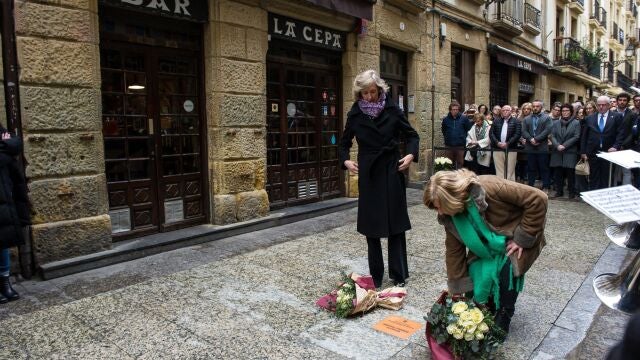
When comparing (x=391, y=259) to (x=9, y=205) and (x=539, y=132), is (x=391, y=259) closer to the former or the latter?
(x=9, y=205)

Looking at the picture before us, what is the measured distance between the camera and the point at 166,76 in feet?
20.5

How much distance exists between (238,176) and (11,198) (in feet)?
9.98

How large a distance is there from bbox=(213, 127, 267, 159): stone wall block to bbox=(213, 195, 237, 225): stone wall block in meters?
0.55

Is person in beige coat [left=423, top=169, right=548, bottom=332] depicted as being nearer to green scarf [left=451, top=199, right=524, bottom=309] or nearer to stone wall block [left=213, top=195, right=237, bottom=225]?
green scarf [left=451, top=199, right=524, bottom=309]

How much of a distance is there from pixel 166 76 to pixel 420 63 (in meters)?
6.62

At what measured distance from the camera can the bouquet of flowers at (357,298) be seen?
3886mm

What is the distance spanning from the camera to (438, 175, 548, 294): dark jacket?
3088 mm

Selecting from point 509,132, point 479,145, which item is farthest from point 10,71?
point 509,132

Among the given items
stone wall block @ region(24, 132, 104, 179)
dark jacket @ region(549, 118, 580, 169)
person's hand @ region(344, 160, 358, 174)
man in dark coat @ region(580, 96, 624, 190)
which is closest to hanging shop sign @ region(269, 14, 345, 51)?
stone wall block @ region(24, 132, 104, 179)

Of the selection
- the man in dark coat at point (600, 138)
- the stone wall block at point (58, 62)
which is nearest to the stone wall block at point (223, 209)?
the stone wall block at point (58, 62)

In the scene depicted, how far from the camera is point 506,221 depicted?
3234 mm

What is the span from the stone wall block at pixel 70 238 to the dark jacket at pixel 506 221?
3.77 m

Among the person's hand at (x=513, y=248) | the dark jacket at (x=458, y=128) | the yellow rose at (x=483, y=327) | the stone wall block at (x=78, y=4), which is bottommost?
the yellow rose at (x=483, y=327)

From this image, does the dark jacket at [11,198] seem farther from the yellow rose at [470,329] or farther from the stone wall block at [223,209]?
the yellow rose at [470,329]
